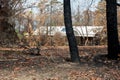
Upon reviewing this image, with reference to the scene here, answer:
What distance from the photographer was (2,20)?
20.0 m

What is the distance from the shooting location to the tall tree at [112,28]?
1152cm

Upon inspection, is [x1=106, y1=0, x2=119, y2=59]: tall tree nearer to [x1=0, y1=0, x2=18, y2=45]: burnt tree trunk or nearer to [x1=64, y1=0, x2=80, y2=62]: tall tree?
[x1=64, y1=0, x2=80, y2=62]: tall tree

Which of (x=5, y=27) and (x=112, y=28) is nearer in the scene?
(x=112, y=28)

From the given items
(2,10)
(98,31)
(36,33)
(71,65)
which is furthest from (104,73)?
(98,31)

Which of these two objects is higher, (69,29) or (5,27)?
(69,29)

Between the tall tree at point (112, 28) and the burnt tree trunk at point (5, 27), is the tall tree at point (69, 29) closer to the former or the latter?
the tall tree at point (112, 28)

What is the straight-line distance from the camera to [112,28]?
11.6m

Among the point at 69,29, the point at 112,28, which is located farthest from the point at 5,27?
the point at 69,29

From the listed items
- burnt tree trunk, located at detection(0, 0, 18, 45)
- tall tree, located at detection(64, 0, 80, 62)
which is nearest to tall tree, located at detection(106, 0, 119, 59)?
tall tree, located at detection(64, 0, 80, 62)

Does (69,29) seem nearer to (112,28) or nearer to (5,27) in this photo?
(112,28)

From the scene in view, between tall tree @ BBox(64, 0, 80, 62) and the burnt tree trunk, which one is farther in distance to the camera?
the burnt tree trunk

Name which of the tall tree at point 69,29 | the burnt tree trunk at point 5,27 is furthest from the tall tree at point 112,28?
the burnt tree trunk at point 5,27

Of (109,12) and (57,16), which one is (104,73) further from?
(57,16)

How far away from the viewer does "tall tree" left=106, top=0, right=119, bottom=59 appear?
11.5m
